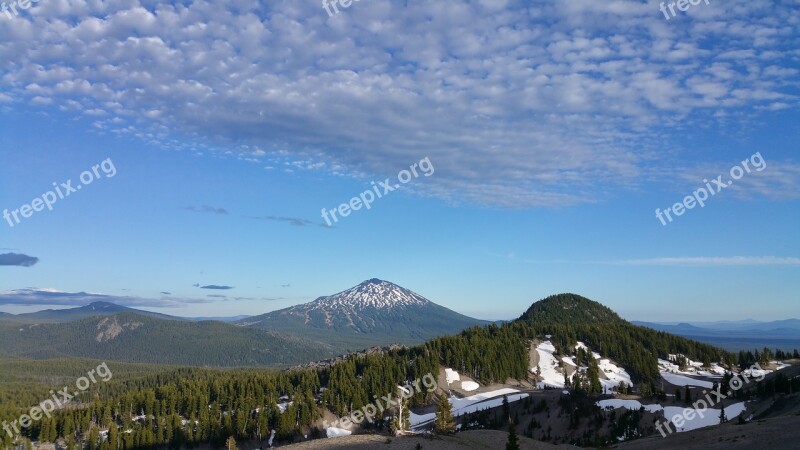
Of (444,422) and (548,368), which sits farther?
(548,368)

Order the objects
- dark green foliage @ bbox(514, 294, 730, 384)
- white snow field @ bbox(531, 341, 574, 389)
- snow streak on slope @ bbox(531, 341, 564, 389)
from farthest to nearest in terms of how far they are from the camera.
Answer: dark green foliage @ bbox(514, 294, 730, 384)
snow streak on slope @ bbox(531, 341, 564, 389)
white snow field @ bbox(531, 341, 574, 389)

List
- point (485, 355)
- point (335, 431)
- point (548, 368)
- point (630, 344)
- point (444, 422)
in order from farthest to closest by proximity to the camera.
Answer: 1. point (630, 344)
2. point (548, 368)
3. point (485, 355)
4. point (335, 431)
5. point (444, 422)

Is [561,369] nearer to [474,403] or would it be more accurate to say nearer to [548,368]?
[548,368]

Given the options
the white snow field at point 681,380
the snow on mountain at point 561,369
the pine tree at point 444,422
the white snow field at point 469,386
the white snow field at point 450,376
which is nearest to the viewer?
the pine tree at point 444,422

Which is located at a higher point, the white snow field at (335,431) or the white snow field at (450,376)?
the white snow field at (450,376)

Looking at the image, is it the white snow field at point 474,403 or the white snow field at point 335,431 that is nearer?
the white snow field at point 335,431

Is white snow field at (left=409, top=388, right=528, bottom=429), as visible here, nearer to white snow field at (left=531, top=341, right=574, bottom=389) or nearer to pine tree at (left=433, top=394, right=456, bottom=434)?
white snow field at (left=531, top=341, right=574, bottom=389)

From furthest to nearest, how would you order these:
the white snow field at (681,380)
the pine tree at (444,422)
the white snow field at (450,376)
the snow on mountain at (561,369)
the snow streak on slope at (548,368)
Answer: the snow on mountain at (561,369) → the snow streak on slope at (548,368) → the white snow field at (450,376) → the white snow field at (681,380) → the pine tree at (444,422)

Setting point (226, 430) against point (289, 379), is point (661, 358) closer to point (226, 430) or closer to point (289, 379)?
point (289, 379)

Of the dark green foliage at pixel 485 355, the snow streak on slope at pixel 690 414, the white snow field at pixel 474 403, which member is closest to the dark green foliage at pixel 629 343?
the dark green foliage at pixel 485 355

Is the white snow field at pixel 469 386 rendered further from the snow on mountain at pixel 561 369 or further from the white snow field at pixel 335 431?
the white snow field at pixel 335 431

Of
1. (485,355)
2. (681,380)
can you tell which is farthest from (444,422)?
(681,380)

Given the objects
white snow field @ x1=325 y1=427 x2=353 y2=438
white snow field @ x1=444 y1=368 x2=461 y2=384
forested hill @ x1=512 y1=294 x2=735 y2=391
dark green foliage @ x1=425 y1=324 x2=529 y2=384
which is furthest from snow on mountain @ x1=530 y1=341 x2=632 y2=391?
white snow field @ x1=325 y1=427 x2=353 y2=438

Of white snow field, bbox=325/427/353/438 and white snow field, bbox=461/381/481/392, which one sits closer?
white snow field, bbox=325/427/353/438
